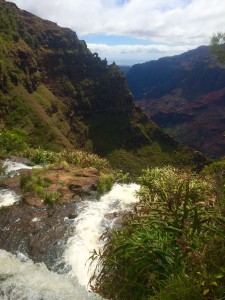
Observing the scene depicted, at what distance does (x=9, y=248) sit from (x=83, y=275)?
2800mm

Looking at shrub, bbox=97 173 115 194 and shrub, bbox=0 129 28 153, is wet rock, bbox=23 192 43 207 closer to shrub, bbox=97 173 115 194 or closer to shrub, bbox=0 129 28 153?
shrub, bbox=97 173 115 194

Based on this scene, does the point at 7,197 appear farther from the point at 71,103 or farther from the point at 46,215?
the point at 71,103

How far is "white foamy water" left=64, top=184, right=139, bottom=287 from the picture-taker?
32.5ft

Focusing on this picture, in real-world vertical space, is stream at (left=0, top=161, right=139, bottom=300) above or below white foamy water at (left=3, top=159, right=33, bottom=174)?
above

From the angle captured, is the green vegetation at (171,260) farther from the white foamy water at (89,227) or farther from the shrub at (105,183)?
the shrub at (105,183)

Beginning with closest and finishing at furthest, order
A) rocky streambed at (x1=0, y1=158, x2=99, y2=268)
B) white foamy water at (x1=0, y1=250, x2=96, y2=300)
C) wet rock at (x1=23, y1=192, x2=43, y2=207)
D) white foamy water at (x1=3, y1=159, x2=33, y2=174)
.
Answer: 1. white foamy water at (x1=0, y1=250, x2=96, y2=300)
2. rocky streambed at (x1=0, y1=158, x2=99, y2=268)
3. wet rock at (x1=23, y1=192, x2=43, y2=207)
4. white foamy water at (x1=3, y1=159, x2=33, y2=174)

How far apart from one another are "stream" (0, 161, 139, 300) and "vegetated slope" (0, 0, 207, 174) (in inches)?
2809

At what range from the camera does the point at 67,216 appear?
1295 centimetres

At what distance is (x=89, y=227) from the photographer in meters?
12.0

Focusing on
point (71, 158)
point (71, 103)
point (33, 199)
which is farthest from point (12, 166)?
point (71, 103)

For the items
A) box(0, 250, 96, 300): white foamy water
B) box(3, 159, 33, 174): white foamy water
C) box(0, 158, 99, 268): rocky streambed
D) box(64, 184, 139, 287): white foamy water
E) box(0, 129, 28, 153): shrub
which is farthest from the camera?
box(0, 129, 28, 153): shrub

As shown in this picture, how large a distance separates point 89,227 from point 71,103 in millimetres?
113898

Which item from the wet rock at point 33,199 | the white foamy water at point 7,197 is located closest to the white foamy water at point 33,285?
the wet rock at point 33,199

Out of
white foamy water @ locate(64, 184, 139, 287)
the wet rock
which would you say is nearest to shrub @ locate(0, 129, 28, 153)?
white foamy water @ locate(64, 184, 139, 287)
